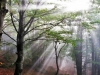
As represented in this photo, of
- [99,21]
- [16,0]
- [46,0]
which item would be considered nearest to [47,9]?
[46,0]

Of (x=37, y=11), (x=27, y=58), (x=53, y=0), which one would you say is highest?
(x=53, y=0)

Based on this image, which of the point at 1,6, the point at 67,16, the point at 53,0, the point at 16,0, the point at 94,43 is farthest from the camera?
the point at 94,43

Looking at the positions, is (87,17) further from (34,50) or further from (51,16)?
(34,50)

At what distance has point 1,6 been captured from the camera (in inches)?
98.3

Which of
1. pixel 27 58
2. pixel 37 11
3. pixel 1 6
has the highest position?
pixel 37 11

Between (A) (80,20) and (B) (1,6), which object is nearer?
(B) (1,6)

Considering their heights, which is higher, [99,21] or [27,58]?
[99,21]

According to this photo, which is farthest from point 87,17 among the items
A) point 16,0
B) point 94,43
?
point 94,43

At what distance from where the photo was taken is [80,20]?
29.5 feet

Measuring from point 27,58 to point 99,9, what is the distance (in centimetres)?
1460

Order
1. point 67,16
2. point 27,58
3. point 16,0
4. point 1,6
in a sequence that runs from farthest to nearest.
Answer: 1. point 27,58
2. point 67,16
3. point 16,0
4. point 1,6

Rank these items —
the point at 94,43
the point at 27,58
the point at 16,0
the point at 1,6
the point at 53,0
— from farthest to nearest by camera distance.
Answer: the point at 94,43 → the point at 27,58 → the point at 53,0 → the point at 16,0 → the point at 1,6

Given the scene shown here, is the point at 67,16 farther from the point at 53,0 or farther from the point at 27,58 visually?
the point at 27,58

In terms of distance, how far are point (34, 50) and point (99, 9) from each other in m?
14.2
